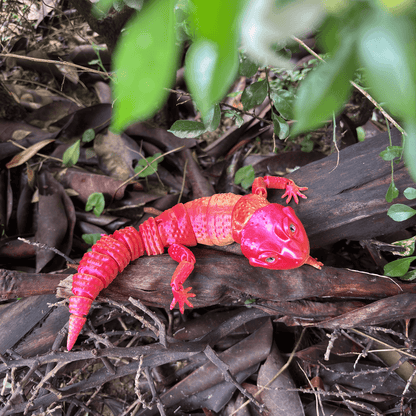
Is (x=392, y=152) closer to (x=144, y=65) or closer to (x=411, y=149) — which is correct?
(x=411, y=149)

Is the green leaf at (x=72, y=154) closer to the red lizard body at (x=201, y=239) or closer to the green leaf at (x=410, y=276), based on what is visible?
the red lizard body at (x=201, y=239)

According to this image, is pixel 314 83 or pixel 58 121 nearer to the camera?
pixel 314 83

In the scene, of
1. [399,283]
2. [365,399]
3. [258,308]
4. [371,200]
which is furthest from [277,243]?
[365,399]

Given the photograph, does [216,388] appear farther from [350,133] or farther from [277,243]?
[350,133]

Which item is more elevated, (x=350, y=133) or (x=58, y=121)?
(x=58, y=121)

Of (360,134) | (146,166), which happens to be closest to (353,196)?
(360,134)

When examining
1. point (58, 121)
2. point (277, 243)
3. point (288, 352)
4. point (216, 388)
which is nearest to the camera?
point (277, 243)
